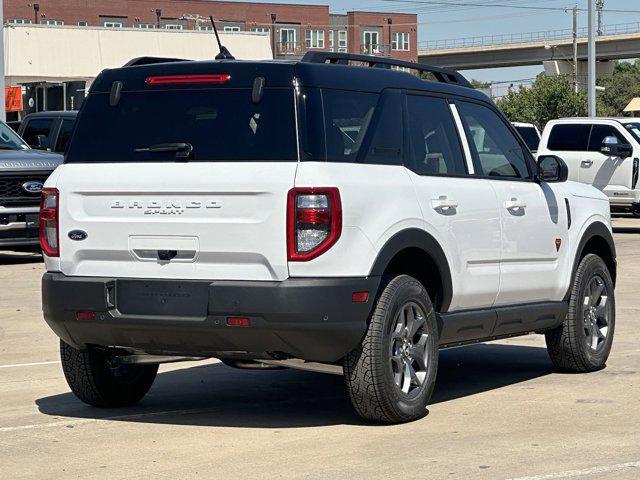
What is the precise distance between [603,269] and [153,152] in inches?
148

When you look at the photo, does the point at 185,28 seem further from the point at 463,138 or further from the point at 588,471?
the point at 588,471

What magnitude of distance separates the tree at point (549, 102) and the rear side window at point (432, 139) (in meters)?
68.8

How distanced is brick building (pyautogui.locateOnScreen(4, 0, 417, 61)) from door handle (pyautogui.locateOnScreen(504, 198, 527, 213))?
89282mm

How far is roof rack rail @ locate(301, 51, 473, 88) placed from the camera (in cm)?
790

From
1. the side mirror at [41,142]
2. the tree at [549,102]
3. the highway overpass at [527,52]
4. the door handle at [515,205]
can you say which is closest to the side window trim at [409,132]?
the door handle at [515,205]

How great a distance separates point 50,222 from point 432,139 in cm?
228

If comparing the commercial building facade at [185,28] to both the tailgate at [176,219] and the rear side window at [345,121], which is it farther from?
the rear side window at [345,121]

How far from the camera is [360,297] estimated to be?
24.4 ft

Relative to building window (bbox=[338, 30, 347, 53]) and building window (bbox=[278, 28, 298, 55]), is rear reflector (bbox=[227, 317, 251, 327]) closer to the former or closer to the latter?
building window (bbox=[278, 28, 298, 55])

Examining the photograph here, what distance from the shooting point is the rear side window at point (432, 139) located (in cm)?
823

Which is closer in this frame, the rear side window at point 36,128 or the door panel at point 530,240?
the door panel at point 530,240

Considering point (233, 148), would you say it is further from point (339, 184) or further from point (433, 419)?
point (433, 419)

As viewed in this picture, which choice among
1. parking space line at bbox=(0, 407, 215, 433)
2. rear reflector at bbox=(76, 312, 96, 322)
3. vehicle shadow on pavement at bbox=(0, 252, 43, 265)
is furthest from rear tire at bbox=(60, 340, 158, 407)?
vehicle shadow on pavement at bbox=(0, 252, 43, 265)

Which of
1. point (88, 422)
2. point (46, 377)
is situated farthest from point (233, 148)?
point (46, 377)
